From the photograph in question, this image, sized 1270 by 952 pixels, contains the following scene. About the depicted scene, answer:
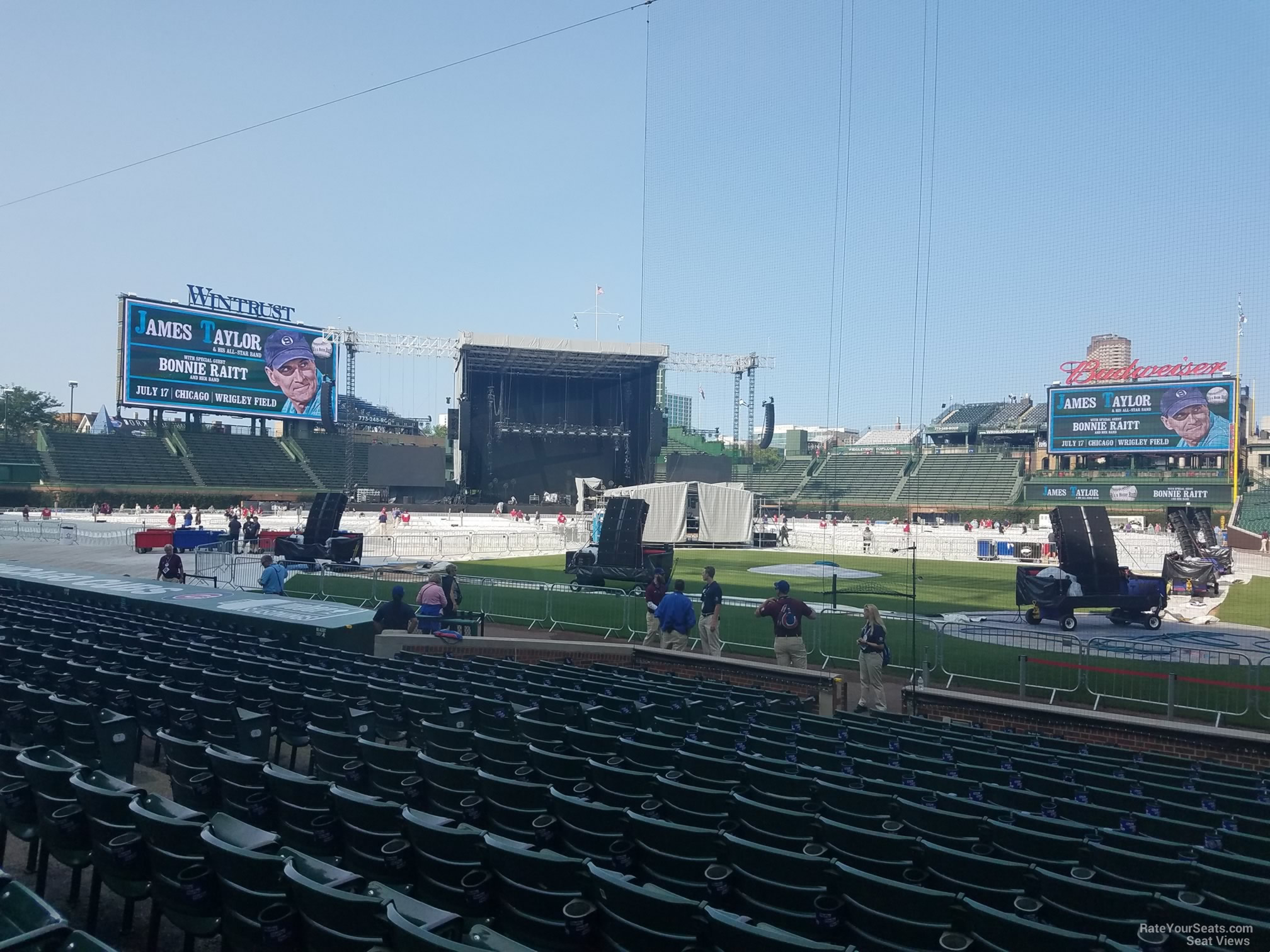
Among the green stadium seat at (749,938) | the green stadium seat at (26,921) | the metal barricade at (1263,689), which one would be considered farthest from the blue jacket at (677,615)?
the green stadium seat at (26,921)

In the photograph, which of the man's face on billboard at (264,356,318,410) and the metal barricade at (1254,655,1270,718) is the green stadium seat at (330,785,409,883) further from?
the man's face on billboard at (264,356,318,410)

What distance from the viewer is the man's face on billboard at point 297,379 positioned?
2365 inches

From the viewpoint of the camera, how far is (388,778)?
16.8ft

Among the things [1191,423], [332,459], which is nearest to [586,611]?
[1191,423]

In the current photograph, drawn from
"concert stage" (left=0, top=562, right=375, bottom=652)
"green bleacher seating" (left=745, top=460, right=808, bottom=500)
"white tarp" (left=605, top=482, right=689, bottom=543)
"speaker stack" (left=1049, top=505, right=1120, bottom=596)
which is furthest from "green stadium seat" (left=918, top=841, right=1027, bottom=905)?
"green bleacher seating" (left=745, top=460, right=808, bottom=500)

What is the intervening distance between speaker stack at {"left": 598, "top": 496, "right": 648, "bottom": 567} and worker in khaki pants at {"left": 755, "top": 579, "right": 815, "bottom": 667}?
454 inches

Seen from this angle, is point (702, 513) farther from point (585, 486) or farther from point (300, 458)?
point (300, 458)

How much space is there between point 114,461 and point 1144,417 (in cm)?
6532

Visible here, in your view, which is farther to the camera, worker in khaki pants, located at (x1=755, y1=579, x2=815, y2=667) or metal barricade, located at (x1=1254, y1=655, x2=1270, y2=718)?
worker in khaki pants, located at (x1=755, y1=579, x2=815, y2=667)

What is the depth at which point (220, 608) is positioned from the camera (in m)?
12.4

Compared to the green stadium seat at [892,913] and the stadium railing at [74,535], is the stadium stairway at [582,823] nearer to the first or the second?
the green stadium seat at [892,913]

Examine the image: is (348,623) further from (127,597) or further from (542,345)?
(542,345)

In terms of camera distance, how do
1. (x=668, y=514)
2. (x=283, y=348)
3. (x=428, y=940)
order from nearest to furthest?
(x=428, y=940) → (x=668, y=514) → (x=283, y=348)

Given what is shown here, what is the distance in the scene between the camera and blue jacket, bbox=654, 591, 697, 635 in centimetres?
1340
